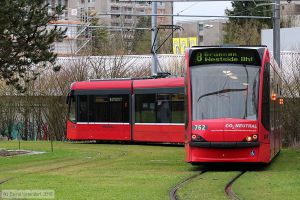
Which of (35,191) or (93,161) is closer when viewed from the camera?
(35,191)

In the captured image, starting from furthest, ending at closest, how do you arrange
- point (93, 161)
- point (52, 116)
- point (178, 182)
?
1. point (52, 116)
2. point (93, 161)
3. point (178, 182)

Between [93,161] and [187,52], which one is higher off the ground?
[187,52]

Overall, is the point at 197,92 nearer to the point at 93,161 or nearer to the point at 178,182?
the point at 178,182

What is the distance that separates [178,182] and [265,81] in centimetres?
483

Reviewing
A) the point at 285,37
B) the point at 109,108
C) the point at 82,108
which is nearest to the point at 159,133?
the point at 109,108

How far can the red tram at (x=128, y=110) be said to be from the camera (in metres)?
32.4

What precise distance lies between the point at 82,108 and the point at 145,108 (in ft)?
13.5

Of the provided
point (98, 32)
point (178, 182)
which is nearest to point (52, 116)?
point (178, 182)

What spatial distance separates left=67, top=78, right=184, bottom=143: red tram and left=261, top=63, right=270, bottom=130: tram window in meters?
11.8

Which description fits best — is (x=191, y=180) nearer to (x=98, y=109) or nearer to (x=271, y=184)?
(x=271, y=184)

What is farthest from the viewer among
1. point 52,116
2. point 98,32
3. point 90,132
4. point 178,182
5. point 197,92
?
point 98,32

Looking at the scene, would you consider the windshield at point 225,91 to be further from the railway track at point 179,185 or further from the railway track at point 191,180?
the railway track at point 179,185

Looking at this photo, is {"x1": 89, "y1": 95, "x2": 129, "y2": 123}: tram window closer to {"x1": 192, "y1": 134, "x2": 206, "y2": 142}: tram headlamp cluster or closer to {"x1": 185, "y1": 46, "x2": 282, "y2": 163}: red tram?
{"x1": 185, "y1": 46, "x2": 282, "y2": 163}: red tram

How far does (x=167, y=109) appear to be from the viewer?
32562mm
